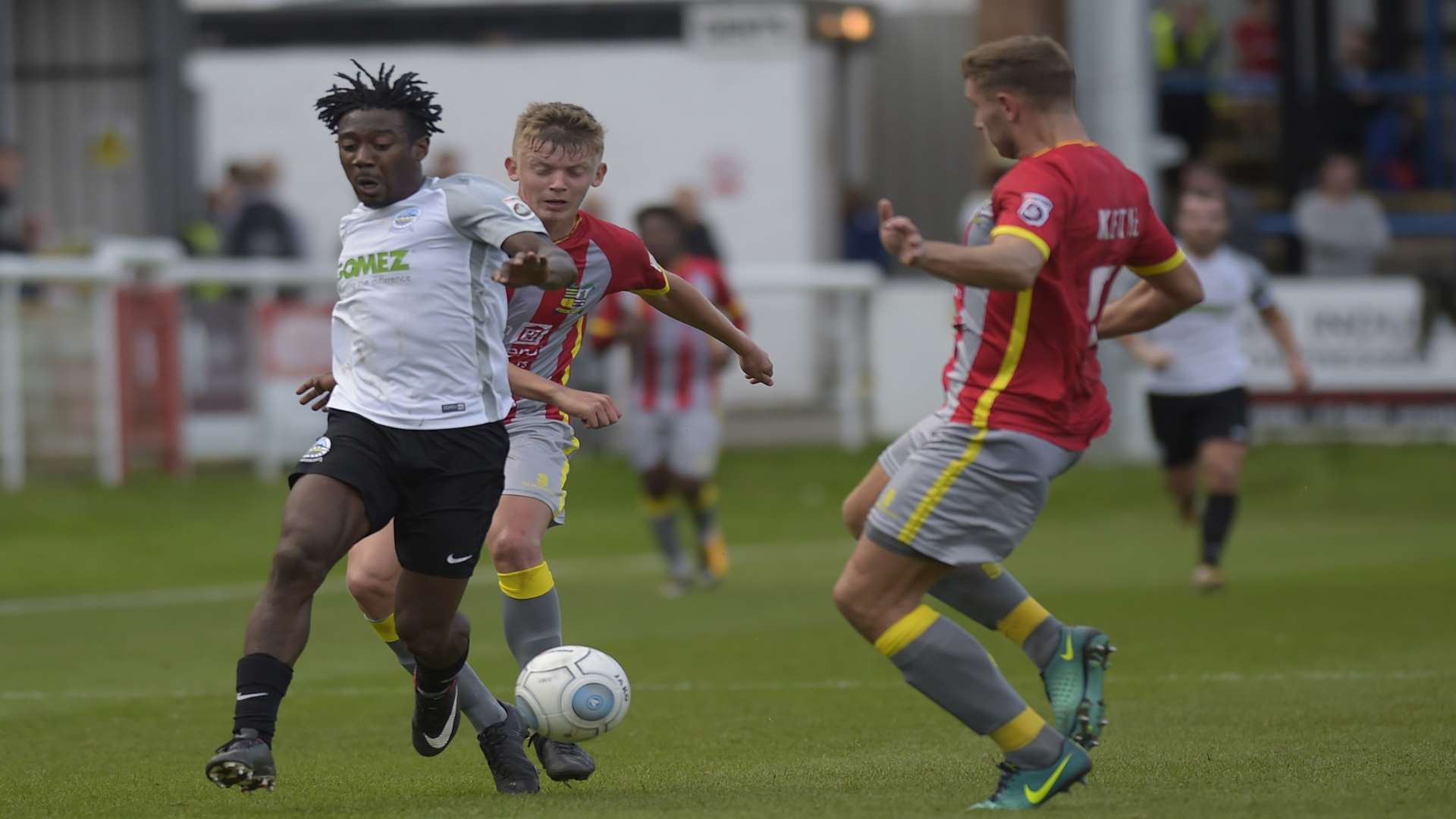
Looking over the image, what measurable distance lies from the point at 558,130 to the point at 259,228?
13681 mm

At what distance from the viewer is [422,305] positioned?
6.51 m

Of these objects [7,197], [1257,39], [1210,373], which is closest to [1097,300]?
[1210,373]

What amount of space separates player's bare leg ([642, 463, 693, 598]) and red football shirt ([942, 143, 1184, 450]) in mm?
7815

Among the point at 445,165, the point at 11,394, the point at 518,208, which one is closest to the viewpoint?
the point at 518,208

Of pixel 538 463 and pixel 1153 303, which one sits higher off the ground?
pixel 1153 303

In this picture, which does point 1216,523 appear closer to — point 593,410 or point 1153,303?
point 1153,303

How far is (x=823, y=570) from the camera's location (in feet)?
49.5

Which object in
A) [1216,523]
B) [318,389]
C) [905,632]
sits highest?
[318,389]

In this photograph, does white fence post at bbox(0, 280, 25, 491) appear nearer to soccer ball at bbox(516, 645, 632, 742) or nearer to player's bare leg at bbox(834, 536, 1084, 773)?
soccer ball at bbox(516, 645, 632, 742)

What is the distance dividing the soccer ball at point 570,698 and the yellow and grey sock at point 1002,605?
997mm

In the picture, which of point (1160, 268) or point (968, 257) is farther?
point (1160, 268)

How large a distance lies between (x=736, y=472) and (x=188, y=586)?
21.6 feet

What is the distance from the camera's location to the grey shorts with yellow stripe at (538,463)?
24.8 ft

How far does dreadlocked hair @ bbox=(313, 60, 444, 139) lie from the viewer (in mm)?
6570
